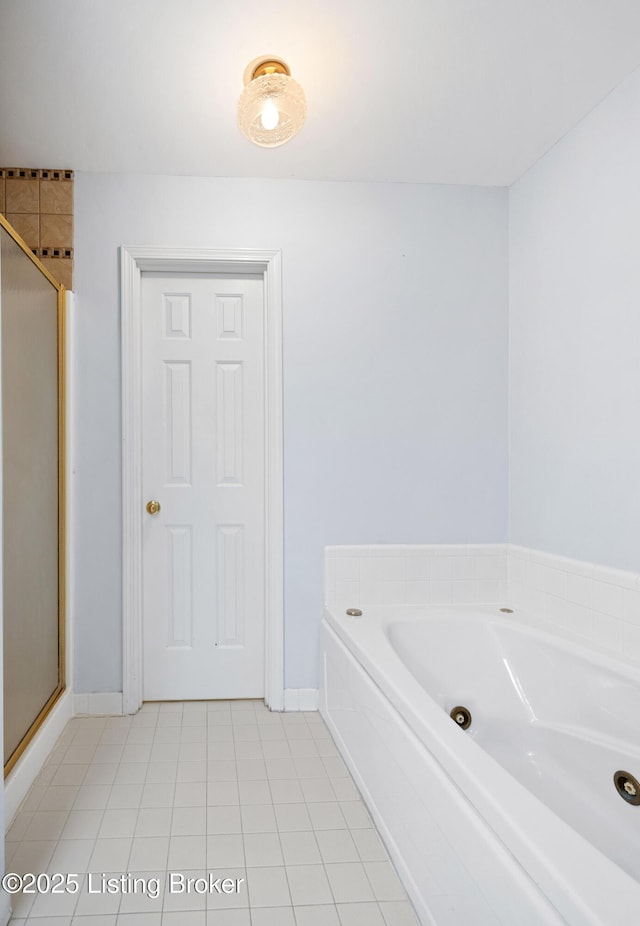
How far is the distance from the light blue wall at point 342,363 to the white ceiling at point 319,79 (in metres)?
0.15

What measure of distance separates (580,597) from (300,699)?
1262 mm

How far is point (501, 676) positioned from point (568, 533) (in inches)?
23.4

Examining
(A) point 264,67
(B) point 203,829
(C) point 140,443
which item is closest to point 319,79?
(A) point 264,67

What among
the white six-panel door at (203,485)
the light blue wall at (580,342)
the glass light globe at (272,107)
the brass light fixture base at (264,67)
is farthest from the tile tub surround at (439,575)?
the brass light fixture base at (264,67)

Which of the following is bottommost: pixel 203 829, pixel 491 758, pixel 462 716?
pixel 203 829

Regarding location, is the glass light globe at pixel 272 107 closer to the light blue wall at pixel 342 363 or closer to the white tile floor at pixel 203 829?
the light blue wall at pixel 342 363

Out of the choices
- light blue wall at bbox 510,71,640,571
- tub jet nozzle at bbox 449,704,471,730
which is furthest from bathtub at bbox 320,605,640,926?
light blue wall at bbox 510,71,640,571

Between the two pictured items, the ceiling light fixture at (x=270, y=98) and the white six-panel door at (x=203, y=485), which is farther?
the white six-panel door at (x=203, y=485)

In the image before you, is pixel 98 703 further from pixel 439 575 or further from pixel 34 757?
pixel 439 575

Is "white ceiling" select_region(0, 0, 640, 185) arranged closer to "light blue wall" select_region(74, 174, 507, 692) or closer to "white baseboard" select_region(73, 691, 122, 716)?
"light blue wall" select_region(74, 174, 507, 692)

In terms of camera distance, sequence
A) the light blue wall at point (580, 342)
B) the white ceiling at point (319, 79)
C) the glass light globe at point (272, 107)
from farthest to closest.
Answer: the light blue wall at point (580, 342), the glass light globe at point (272, 107), the white ceiling at point (319, 79)

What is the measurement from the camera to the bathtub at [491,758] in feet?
3.18

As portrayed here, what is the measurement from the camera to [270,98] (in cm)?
182

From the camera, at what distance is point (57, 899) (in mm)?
1499
